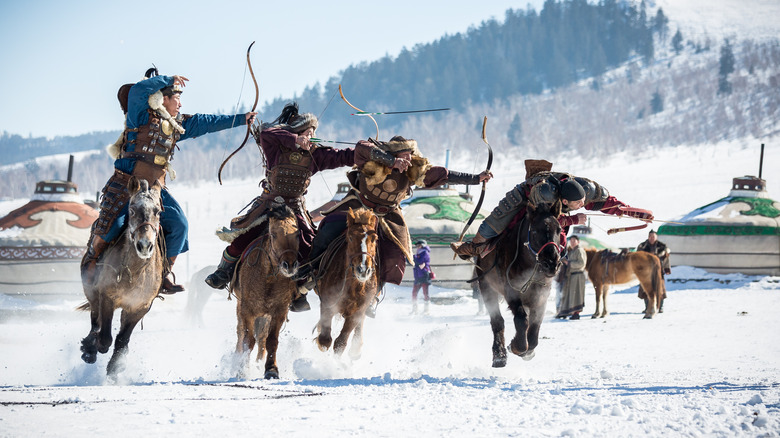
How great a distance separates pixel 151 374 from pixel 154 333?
667cm

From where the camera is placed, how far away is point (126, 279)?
7.61 meters

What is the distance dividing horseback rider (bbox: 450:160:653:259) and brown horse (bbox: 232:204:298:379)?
1.97 metres

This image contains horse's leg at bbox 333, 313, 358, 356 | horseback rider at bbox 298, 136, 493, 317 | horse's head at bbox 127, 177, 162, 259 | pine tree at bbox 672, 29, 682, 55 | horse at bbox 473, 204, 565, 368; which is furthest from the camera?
pine tree at bbox 672, 29, 682, 55

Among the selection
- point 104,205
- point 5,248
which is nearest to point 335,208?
point 104,205

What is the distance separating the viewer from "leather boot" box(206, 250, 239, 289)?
29.0 feet

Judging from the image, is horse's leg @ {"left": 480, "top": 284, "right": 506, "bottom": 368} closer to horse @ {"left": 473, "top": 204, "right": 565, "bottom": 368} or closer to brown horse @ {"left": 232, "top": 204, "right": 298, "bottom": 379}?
horse @ {"left": 473, "top": 204, "right": 565, "bottom": 368}

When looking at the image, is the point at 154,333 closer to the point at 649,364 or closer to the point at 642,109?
the point at 649,364

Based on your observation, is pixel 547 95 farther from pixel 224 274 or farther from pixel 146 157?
pixel 146 157

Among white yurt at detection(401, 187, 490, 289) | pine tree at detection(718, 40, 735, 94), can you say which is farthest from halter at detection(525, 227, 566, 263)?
pine tree at detection(718, 40, 735, 94)

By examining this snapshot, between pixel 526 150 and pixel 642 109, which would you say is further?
pixel 642 109

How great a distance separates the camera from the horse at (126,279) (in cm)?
727

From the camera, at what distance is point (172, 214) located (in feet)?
27.3

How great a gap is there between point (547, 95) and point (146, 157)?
152 meters

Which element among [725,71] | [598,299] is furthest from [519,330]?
[725,71]
